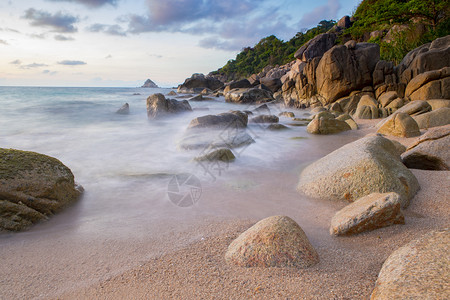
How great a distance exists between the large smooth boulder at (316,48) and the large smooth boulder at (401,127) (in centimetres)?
1746

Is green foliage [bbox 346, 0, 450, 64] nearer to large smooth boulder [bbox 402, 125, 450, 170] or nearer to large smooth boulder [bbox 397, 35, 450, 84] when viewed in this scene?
large smooth boulder [bbox 397, 35, 450, 84]

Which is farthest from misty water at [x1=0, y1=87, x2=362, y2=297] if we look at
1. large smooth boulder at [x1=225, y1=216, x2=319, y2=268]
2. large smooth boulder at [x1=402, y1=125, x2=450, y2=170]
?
large smooth boulder at [x1=402, y1=125, x2=450, y2=170]

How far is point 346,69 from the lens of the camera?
46.0 ft

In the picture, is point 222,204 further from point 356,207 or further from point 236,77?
point 236,77

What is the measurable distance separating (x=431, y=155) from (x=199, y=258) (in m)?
3.80

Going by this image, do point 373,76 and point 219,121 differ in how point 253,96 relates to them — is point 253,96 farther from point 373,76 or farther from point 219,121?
point 219,121

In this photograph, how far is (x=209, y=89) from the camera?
43.0 m

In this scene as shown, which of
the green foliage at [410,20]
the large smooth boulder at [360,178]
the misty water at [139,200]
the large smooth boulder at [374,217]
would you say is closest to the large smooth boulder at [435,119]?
the misty water at [139,200]

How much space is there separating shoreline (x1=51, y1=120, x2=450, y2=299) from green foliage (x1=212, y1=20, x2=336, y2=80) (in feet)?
177

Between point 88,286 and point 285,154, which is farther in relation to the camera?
point 285,154

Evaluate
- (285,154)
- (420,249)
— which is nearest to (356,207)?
(420,249)

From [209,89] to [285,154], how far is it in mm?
38457

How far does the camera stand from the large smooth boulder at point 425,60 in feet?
39.0

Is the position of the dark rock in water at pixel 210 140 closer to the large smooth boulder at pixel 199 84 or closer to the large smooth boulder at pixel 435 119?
the large smooth boulder at pixel 435 119
